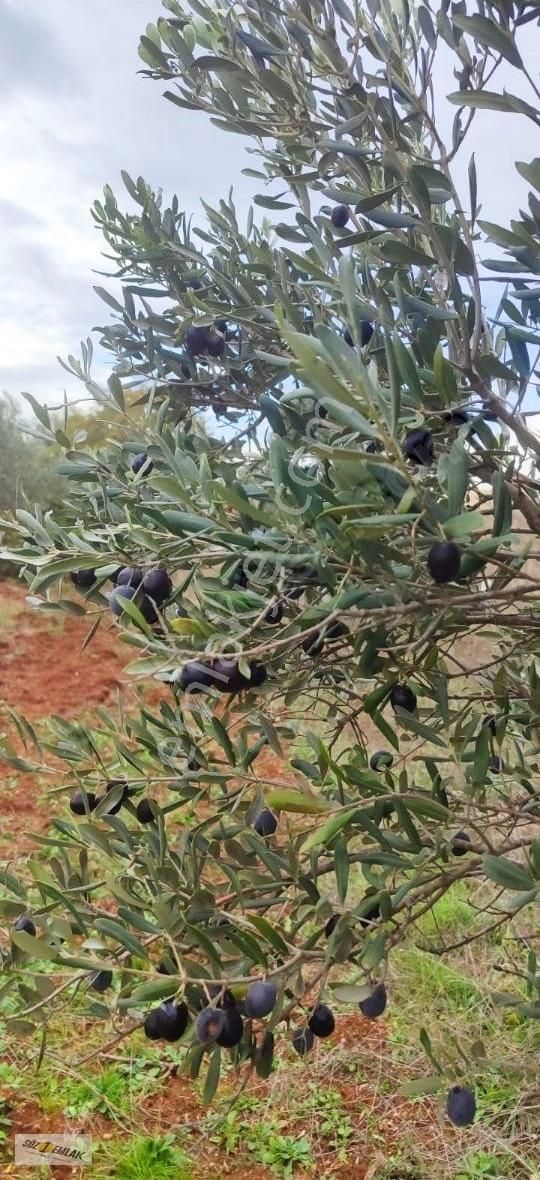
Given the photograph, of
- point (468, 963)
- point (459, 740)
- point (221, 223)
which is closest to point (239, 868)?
point (459, 740)

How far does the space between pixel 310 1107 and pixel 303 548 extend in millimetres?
2472

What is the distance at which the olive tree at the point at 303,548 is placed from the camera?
90cm

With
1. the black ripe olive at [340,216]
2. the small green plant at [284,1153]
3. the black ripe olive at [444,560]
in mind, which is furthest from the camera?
the small green plant at [284,1153]

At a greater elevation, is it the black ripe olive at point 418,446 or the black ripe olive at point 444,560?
the black ripe olive at point 418,446

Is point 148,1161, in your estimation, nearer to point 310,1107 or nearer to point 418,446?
point 310,1107

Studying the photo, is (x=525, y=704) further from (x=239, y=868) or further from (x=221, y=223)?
(x=221, y=223)

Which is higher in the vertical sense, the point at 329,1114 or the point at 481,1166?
the point at 481,1166

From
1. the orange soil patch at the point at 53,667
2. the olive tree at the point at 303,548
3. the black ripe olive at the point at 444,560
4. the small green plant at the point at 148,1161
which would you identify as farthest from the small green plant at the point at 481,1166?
the orange soil patch at the point at 53,667

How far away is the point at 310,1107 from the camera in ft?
8.73

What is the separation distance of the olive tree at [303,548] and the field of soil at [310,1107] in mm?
963

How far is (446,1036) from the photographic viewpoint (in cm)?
276

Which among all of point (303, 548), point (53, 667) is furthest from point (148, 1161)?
point (53, 667)

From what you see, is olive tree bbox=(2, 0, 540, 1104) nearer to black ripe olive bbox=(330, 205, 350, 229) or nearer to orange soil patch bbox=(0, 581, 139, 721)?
black ripe olive bbox=(330, 205, 350, 229)

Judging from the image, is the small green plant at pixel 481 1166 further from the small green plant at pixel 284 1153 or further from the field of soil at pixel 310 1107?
the small green plant at pixel 284 1153
